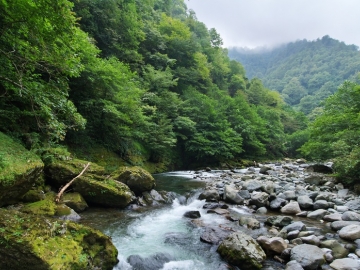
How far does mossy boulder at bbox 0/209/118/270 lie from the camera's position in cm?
325

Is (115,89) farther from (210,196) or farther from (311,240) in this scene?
(311,240)

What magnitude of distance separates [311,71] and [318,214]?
378 feet

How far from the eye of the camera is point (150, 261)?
15.7ft

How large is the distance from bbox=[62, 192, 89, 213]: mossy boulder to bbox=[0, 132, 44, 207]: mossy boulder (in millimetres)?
1341

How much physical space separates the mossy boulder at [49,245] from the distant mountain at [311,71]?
271 ft

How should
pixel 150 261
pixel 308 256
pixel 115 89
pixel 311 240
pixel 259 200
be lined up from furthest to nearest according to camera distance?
1. pixel 115 89
2. pixel 259 200
3. pixel 311 240
4. pixel 150 261
5. pixel 308 256

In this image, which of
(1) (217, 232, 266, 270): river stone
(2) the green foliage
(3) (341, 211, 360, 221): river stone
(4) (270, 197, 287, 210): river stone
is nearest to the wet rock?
(1) (217, 232, 266, 270): river stone

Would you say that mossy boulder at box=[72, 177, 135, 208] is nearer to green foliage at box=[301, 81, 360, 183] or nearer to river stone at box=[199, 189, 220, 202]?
river stone at box=[199, 189, 220, 202]

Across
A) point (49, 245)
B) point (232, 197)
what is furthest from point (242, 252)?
point (232, 197)

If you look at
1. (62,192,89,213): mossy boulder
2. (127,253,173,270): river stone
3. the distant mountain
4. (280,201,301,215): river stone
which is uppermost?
the distant mountain

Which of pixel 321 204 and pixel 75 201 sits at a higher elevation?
pixel 75 201

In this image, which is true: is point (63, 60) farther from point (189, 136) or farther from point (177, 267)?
point (189, 136)

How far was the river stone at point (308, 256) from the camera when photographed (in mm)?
4539

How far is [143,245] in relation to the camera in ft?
18.2
